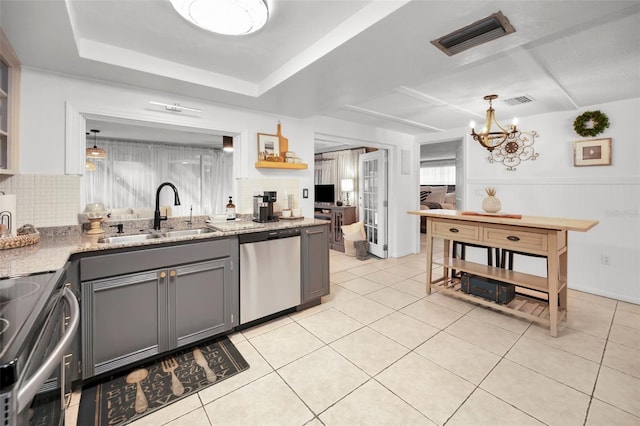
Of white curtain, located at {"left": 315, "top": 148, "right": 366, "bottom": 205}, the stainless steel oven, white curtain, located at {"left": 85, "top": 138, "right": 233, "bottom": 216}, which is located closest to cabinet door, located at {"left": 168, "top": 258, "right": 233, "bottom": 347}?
the stainless steel oven

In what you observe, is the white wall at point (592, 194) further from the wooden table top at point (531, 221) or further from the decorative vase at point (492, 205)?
the decorative vase at point (492, 205)

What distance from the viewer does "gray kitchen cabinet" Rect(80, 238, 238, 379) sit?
1.82 metres

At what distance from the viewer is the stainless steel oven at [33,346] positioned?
25.1 inches

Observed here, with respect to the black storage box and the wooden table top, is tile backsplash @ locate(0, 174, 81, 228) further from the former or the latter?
the black storage box

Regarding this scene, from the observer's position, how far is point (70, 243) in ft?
6.30

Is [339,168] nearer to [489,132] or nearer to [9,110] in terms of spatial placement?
[489,132]

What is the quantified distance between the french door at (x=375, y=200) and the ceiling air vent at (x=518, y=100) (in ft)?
6.66

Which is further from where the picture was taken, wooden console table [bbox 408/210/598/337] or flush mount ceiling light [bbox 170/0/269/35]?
wooden console table [bbox 408/210/598/337]

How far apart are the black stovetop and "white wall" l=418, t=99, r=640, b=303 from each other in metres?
4.86

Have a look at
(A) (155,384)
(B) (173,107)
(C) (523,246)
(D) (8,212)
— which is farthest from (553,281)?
(D) (8,212)

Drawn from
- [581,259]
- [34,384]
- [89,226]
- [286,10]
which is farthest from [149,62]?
[581,259]

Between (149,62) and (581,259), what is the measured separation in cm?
512

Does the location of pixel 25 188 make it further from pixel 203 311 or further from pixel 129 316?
pixel 203 311

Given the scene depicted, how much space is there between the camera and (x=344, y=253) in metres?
5.54
